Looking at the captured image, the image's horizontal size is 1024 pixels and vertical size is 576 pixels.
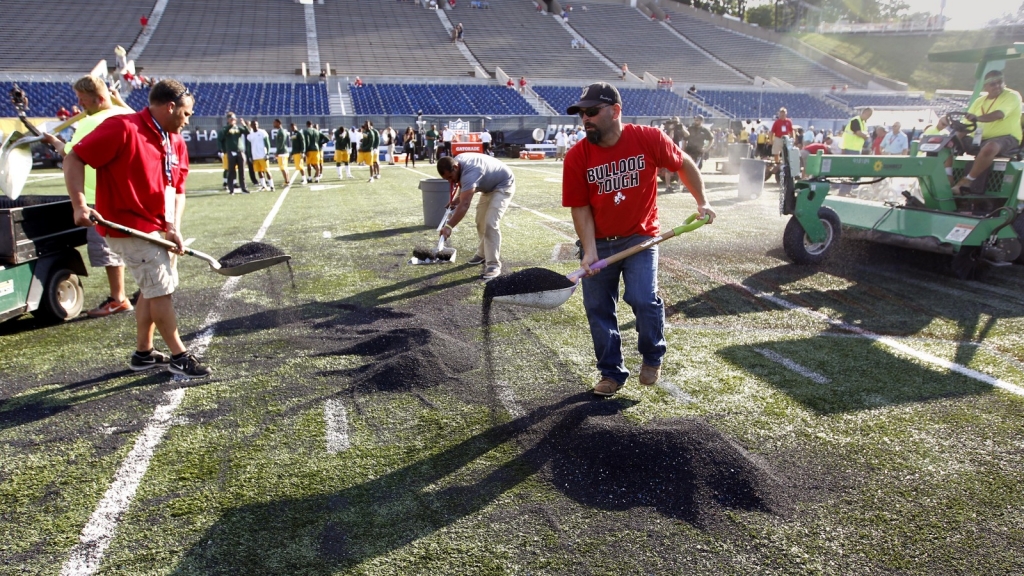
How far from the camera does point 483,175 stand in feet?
24.4

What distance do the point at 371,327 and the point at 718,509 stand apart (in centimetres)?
355

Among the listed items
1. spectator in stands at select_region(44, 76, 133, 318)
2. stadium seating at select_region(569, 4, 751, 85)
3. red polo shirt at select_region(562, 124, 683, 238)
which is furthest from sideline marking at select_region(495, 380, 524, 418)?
stadium seating at select_region(569, 4, 751, 85)

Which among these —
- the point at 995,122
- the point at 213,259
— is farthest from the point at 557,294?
the point at 995,122

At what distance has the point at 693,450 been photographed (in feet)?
11.1

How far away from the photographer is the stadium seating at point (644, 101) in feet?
135

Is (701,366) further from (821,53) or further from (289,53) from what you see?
(821,53)

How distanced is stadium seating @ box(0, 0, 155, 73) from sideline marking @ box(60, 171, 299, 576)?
41.1 meters

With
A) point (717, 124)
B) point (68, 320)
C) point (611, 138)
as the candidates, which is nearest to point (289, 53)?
point (717, 124)

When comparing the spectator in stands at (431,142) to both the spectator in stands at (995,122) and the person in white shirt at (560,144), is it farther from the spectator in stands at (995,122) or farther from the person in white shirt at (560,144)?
the spectator in stands at (995,122)

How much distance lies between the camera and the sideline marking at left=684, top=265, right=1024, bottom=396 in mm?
4488

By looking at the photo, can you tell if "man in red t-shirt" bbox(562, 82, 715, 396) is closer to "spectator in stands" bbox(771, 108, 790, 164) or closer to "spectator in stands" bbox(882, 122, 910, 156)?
"spectator in stands" bbox(771, 108, 790, 164)

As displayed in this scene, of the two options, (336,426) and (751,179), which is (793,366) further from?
(751,179)

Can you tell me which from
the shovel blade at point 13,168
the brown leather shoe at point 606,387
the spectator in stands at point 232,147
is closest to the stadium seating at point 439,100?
the spectator in stands at point 232,147

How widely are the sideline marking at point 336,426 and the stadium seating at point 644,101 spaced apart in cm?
3772
